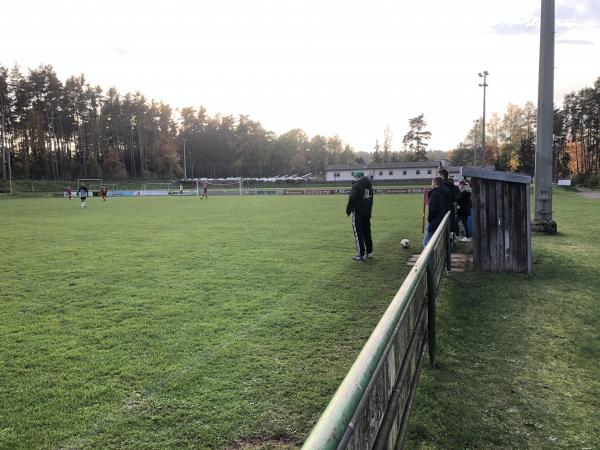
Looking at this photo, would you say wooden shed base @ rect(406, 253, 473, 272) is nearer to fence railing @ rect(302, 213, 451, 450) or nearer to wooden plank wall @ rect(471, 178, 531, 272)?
wooden plank wall @ rect(471, 178, 531, 272)

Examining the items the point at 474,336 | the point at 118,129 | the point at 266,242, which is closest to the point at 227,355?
the point at 474,336

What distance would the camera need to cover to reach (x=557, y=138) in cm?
8738

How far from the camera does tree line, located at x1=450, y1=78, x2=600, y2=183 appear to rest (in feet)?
258

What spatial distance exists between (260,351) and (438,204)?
5.57 m

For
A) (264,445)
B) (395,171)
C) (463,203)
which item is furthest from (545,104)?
(395,171)

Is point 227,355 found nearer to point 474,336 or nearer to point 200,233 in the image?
point 474,336

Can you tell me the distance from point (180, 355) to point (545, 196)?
11973 mm

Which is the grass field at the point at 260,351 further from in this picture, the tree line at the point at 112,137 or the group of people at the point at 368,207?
the tree line at the point at 112,137

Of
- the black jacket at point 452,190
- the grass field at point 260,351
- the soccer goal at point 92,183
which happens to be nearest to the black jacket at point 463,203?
the black jacket at point 452,190

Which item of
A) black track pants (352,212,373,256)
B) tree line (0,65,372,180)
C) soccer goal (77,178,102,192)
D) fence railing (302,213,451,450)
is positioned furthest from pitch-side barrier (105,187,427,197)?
fence railing (302,213,451,450)

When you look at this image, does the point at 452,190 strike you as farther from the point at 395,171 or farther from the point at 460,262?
the point at 395,171

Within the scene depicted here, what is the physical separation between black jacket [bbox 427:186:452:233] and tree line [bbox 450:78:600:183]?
73693 millimetres

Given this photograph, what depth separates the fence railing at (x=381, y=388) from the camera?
1.28 m

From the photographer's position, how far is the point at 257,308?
6219 millimetres
